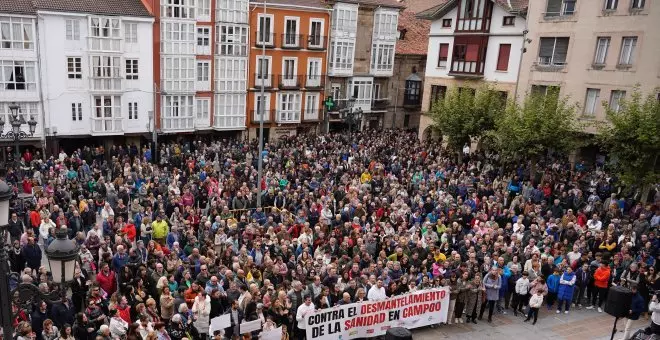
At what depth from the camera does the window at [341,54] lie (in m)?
43.2

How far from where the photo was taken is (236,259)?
46.5 ft

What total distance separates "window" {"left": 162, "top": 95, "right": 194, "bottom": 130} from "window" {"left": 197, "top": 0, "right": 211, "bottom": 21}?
5532mm

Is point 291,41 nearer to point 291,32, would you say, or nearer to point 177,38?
point 291,32

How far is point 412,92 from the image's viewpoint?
159 ft

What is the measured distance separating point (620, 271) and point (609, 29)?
1790 cm

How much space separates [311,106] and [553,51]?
18.9m

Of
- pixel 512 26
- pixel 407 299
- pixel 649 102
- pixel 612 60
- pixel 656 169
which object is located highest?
pixel 512 26

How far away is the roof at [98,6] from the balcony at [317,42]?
495 inches

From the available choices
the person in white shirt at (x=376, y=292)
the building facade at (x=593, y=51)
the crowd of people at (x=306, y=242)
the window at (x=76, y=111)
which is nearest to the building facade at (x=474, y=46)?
the building facade at (x=593, y=51)

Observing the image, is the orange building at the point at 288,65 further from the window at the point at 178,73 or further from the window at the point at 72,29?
the window at the point at 72,29

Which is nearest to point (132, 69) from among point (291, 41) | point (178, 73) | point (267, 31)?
point (178, 73)

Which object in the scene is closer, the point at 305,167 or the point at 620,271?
the point at 620,271

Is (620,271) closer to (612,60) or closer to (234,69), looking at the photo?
(612,60)

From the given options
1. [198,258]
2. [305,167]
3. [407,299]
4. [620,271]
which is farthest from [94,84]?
[620,271]
